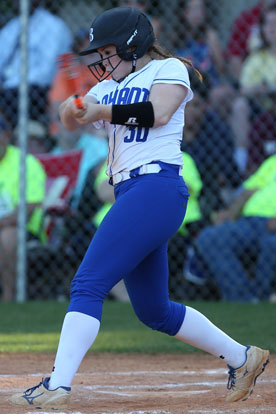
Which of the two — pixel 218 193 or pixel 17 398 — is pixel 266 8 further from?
pixel 17 398

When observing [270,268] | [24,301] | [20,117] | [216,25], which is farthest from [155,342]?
[216,25]

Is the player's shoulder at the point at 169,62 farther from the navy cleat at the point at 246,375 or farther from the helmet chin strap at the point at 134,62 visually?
the navy cleat at the point at 246,375

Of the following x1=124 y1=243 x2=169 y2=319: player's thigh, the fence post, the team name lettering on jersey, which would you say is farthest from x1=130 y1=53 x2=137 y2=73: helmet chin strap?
the fence post

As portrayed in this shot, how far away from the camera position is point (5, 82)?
8.84 metres

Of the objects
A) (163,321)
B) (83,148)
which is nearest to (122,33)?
(163,321)

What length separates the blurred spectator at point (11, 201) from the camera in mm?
8023

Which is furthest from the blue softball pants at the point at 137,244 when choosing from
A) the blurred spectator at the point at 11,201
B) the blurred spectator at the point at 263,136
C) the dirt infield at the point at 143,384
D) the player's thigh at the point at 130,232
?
the blurred spectator at the point at 263,136

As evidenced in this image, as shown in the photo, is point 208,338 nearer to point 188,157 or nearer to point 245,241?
point 245,241

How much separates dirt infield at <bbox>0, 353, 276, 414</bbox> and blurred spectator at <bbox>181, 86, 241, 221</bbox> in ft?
8.71

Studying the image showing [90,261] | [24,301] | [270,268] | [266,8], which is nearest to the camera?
[90,261]

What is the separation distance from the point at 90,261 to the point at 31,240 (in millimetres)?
4853

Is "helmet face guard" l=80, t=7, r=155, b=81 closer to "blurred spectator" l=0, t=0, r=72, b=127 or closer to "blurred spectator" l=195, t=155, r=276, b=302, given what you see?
"blurred spectator" l=195, t=155, r=276, b=302

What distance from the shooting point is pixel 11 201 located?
8.22 meters

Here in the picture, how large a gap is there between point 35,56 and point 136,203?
565 centimetres
